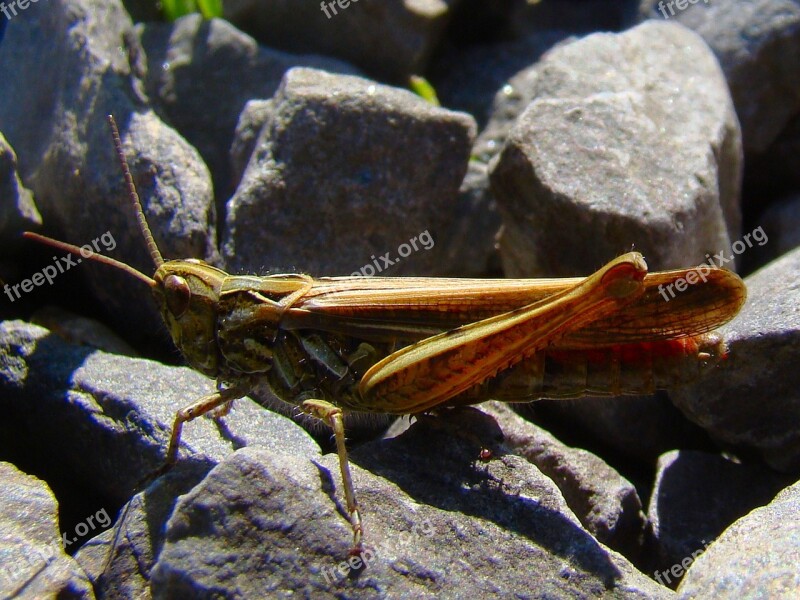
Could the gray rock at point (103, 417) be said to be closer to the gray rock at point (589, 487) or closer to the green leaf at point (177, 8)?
the gray rock at point (589, 487)

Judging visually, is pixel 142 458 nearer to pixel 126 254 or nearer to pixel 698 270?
pixel 126 254

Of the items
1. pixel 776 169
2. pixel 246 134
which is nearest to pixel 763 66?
pixel 776 169

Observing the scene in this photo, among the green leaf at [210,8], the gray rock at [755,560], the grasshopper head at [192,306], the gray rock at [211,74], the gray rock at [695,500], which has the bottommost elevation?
the gray rock at [695,500]

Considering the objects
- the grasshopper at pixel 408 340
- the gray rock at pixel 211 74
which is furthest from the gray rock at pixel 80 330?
the gray rock at pixel 211 74

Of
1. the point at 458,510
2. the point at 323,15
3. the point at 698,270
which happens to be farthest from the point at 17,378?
the point at 323,15

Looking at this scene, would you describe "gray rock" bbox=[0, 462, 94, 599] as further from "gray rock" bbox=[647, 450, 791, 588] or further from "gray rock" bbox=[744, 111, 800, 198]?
"gray rock" bbox=[744, 111, 800, 198]

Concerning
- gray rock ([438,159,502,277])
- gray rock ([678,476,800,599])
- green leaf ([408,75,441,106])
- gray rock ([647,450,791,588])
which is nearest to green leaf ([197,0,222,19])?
green leaf ([408,75,441,106])
